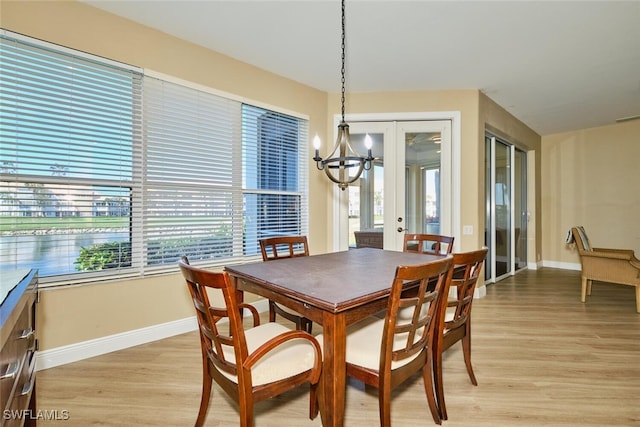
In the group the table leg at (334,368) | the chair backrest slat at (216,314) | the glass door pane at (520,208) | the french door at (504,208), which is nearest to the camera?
the chair backrest slat at (216,314)

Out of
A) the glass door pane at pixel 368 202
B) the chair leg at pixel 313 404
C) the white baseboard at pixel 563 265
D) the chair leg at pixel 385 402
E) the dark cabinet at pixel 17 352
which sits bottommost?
the chair leg at pixel 313 404

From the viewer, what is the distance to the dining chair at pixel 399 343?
4.27ft

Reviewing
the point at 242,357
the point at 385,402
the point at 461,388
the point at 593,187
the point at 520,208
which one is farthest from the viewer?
the point at 520,208

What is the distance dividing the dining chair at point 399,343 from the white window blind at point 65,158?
204 cm

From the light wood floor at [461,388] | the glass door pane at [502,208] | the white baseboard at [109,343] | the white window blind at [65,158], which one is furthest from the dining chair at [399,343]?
the glass door pane at [502,208]

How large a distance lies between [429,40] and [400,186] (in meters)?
1.76

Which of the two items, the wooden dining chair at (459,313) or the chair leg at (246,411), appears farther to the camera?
the wooden dining chair at (459,313)

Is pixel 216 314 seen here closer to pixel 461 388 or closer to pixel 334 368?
pixel 334 368

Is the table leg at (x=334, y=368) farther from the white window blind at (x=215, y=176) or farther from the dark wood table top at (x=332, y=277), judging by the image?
the white window blind at (x=215, y=176)

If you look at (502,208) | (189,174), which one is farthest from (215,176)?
(502,208)

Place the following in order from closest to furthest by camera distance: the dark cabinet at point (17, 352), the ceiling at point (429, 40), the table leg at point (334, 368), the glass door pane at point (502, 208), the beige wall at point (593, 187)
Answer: the dark cabinet at point (17, 352) < the table leg at point (334, 368) < the ceiling at point (429, 40) < the glass door pane at point (502, 208) < the beige wall at point (593, 187)

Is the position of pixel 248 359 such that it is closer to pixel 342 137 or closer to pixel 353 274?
pixel 353 274

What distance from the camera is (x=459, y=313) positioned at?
1843 mm

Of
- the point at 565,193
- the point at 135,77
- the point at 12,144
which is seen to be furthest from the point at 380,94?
the point at 565,193
